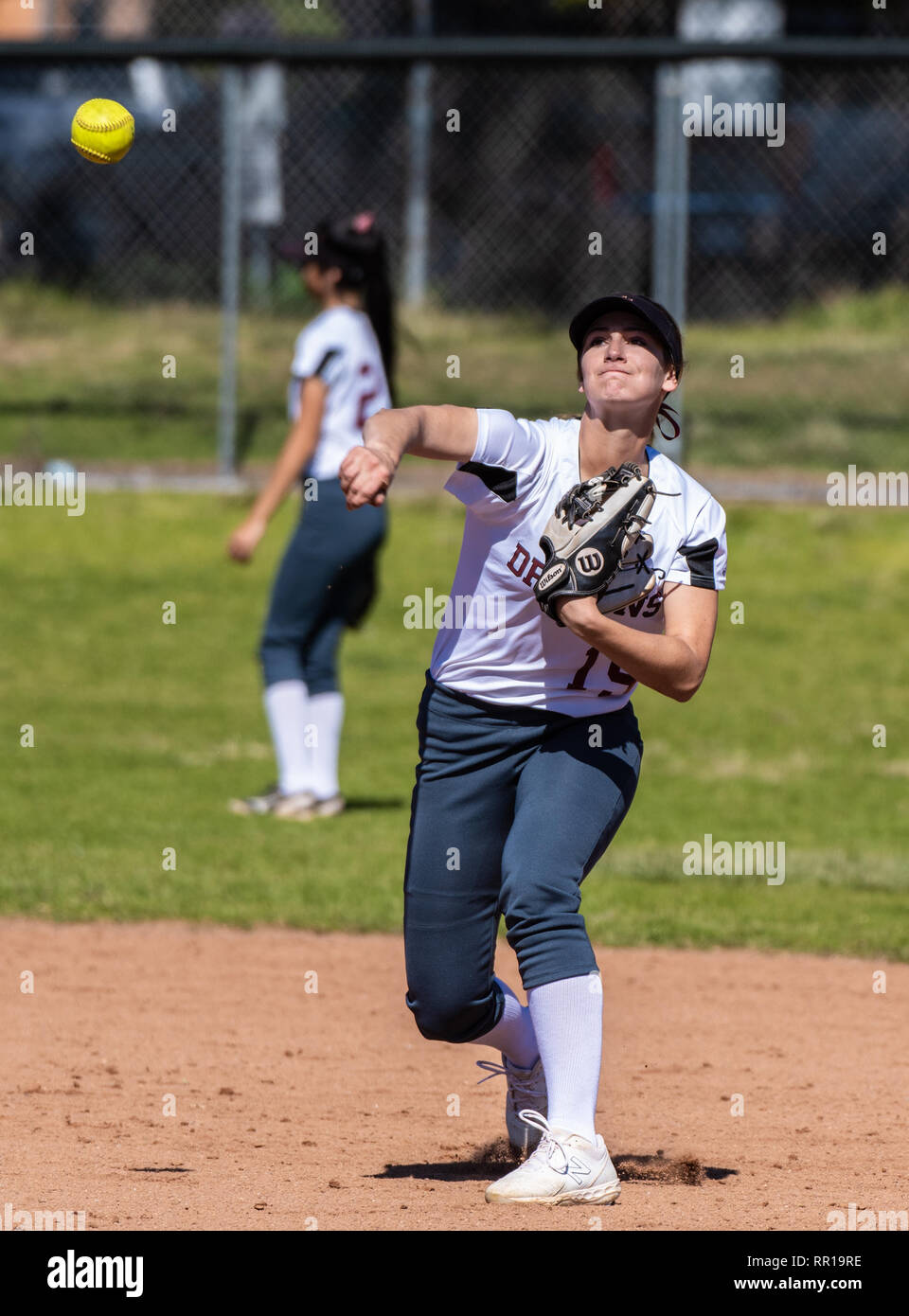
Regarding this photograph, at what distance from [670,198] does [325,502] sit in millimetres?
5731

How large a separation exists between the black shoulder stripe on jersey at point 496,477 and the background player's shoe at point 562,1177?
53.1 inches

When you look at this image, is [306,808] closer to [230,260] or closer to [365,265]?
[365,265]

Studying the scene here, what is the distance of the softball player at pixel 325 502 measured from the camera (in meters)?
7.85

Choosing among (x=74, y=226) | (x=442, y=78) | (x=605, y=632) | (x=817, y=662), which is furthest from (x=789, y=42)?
(x=605, y=632)

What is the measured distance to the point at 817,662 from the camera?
38.1 feet

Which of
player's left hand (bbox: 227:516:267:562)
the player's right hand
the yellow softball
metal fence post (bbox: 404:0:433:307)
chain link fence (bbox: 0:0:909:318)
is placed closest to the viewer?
the player's right hand

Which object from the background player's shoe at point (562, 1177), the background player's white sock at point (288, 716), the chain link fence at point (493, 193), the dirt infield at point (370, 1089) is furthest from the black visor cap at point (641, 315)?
the chain link fence at point (493, 193)

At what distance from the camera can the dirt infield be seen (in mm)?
3961

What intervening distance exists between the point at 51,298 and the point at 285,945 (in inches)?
446

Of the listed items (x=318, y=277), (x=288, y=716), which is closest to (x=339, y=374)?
(x=318, y=277)

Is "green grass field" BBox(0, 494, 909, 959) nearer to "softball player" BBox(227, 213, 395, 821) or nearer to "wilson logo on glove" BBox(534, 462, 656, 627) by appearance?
"softball player" BBox(227, 213, 395, 821)

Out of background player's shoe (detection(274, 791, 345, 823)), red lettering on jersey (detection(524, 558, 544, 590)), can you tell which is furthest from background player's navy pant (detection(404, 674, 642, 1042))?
background player's shoe (detection(274, 791, 345, 823))

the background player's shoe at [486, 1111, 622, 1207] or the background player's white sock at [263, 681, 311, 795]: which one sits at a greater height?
the background player's white sock at [263, 681, 311, 795]

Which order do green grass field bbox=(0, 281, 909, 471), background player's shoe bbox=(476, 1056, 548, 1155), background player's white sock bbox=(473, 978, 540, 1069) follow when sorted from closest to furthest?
1. background player's white sock bbox=(473, 978, 540, 1069)
2. background player's shoe bbox=(476, 1056, 548, 1155)
3. green grass field bbox=(0, 281, 909, 471)
